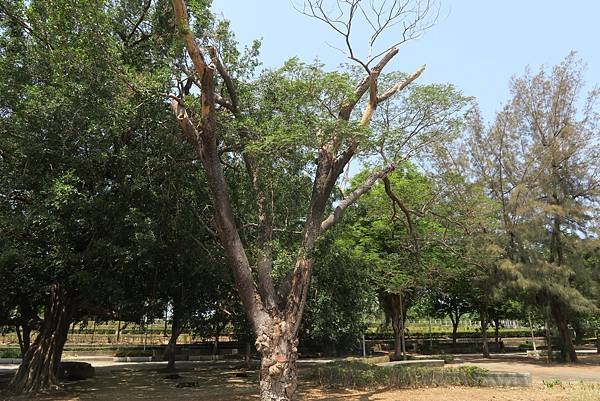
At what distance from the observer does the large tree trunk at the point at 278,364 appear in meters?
9.12

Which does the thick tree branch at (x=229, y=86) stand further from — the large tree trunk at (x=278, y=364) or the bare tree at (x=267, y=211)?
the large tree trunk at (x=278, y=364)

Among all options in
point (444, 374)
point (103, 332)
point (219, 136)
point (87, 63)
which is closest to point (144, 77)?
point (87, 63)

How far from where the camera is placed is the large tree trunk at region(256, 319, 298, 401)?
912 cm

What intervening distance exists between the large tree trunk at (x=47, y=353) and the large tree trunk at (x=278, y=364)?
25.0ft

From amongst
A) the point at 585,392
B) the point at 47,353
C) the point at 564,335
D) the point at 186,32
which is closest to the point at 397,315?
the point at 564,335

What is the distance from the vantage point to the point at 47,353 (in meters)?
13.7

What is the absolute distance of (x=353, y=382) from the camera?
44.9 ft

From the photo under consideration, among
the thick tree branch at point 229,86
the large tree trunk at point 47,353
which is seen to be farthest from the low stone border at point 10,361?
the thick tree branch at point 229,86

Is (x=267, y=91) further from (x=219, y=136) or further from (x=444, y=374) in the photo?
(x=444, y=374)

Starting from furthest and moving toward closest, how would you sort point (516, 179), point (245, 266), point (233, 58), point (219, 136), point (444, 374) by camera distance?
point (516, 179)
point (444, 374)
point (233, 58)
point (219, 136)
point (245, 266)

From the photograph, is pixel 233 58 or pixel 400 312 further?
pixel 400 312

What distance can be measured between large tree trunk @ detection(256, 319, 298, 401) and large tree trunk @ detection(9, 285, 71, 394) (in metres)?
7.63

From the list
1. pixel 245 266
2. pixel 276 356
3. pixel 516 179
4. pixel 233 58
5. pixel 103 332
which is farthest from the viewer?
pixel 103 332

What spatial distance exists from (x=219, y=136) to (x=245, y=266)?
3220 mm
